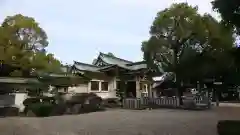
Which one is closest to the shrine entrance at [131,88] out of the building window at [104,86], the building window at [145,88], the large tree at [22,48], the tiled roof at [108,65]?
the tiled roof at [108,65]

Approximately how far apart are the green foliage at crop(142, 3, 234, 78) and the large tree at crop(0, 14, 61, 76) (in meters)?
10.8

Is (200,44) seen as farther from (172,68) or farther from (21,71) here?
(21,71)

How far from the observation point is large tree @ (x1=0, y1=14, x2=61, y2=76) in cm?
2427

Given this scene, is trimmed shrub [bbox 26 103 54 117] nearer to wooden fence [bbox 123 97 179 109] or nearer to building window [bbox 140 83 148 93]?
wooden fence [bbox 123 97 179 109]

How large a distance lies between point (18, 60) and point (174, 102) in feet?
51.8

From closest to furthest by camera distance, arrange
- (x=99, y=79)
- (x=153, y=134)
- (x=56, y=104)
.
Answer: (x=153, y=134) < (x=56, y=104) < (x=99, y=79)

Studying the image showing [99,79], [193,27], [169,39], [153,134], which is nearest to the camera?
[153,134]

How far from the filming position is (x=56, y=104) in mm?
18203

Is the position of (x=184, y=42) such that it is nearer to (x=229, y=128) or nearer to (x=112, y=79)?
(x=112, y=79)

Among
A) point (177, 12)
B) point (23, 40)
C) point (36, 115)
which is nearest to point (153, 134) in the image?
point (36, 115)

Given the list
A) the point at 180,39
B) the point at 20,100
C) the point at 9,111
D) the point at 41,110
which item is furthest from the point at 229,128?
the point at 20,100

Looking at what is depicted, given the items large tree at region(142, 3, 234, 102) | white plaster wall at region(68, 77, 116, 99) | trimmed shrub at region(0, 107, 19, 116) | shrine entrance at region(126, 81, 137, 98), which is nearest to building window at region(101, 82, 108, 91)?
white plaster wall at region(68, 77, 116, 99)

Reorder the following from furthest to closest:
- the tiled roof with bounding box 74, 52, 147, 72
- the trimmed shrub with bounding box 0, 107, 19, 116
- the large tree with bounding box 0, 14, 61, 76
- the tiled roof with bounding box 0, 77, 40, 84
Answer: the tiled roof with bounding box 74, 52, 147, 72, the large tree with bounding box 0, 14, 61, 76, the tiled roof with bounding box 0, 77, 40, 84, the trimmed shrub with bounding box 0, 107, 19, 116

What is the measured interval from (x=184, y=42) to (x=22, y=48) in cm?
1612
